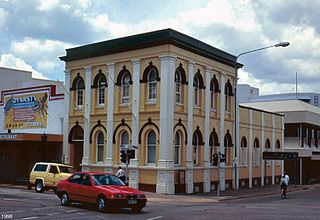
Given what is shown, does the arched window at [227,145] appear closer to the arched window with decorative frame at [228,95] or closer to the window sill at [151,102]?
the arched window with decorative frame at [228,95]

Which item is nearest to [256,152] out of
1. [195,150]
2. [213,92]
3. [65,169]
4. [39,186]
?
[213,92]

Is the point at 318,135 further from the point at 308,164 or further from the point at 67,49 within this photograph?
the point at 67,49

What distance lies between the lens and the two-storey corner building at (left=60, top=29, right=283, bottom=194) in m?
31.1

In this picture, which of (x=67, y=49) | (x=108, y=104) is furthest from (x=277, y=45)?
(x=67, y=49)

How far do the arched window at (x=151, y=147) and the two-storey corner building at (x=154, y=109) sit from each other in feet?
0.20

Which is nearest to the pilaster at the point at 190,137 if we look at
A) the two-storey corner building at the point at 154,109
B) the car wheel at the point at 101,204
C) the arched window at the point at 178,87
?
the two-storey corner building at the point at 154,109

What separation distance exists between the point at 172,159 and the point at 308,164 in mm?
26371

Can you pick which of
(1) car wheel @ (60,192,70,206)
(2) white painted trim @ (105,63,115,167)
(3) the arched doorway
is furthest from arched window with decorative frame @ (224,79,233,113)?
(1) car wheel @ (60,192,70,206)

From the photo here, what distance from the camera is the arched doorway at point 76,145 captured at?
3659cm

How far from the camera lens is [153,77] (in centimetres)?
3212

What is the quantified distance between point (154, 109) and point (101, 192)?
12983 millimetres

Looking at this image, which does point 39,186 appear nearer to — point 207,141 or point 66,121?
point 66,121

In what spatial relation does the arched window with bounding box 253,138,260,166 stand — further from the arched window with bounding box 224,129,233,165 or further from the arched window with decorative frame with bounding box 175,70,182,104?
the arched window with decorative frame with bounding box 175,70,182,104

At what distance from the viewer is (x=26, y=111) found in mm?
40531
